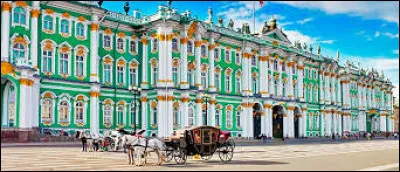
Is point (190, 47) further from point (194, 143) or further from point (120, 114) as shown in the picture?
point (194, 143)

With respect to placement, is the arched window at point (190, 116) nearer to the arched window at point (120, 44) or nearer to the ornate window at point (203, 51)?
the ornate window at point (203, 51)

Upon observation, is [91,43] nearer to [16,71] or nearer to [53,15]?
[53,15]

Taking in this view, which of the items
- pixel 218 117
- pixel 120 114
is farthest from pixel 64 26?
pixel 218 117

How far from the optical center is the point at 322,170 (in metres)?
17.9

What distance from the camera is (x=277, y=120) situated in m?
70.6

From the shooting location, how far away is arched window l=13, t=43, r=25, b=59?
42500mm

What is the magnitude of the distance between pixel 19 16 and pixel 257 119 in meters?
33.3

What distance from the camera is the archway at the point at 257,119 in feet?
216

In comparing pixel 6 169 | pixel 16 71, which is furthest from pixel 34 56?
pixel 6 169

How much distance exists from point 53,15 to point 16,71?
777cm

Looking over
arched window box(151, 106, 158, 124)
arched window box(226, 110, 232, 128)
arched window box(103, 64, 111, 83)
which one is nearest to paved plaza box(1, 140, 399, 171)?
arched window box(103, 64, 111, 83)

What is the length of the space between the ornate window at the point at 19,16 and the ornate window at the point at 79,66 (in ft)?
21.7

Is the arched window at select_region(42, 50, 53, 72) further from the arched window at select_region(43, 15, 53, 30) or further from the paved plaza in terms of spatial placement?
the paved plaza

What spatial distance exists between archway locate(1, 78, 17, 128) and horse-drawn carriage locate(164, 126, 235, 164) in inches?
838
